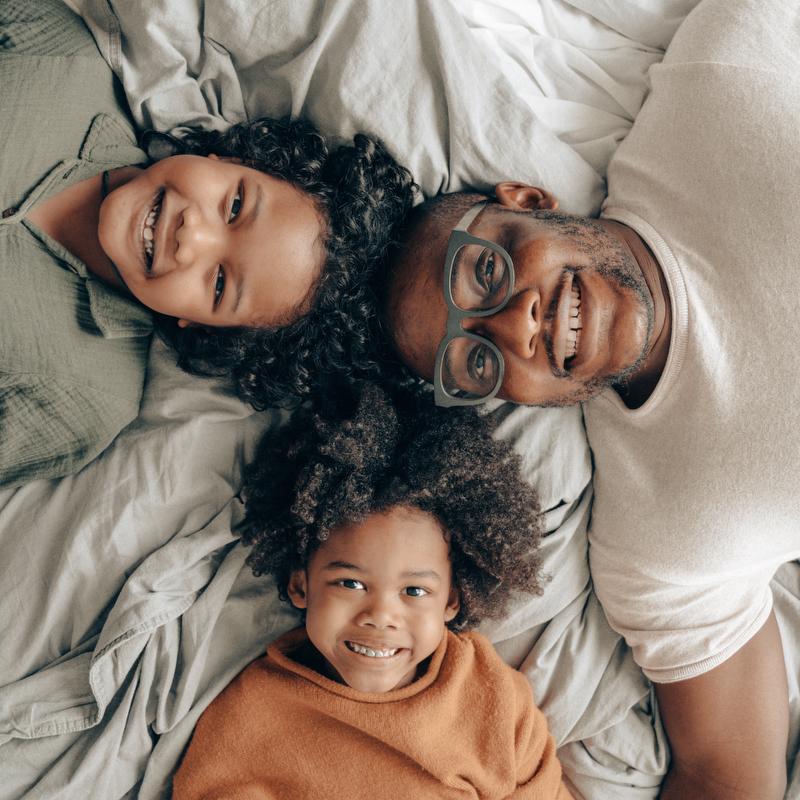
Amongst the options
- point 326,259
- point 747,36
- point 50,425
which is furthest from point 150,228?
point 747,36

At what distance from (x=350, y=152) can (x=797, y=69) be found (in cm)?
99

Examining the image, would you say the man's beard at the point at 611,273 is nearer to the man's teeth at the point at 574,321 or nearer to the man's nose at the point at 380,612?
the man's teeth at the point at 574,321

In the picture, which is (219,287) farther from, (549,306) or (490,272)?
(549,306)

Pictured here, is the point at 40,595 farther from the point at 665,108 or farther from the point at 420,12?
the point at 665,108

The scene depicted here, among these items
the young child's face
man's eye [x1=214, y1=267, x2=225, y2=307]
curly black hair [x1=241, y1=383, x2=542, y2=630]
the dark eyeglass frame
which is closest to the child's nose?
the young child's face

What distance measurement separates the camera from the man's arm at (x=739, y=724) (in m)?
1.68

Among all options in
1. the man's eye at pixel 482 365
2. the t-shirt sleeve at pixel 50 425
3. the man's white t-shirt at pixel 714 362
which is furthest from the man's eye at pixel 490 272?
the t-shirt sleeve at pixel 50 425

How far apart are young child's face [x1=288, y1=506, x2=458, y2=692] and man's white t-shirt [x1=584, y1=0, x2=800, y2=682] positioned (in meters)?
0.48

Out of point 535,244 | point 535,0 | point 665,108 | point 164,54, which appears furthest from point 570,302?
point 164,54

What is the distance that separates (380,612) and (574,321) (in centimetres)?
70

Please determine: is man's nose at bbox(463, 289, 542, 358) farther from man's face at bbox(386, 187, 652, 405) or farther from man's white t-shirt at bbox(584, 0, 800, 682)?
man's white t-shirt at bbox(584, 0, 800, 682)

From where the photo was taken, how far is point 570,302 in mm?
1520

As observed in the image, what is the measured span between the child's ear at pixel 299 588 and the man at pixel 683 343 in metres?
0.50

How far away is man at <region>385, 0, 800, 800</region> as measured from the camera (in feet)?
5.02
